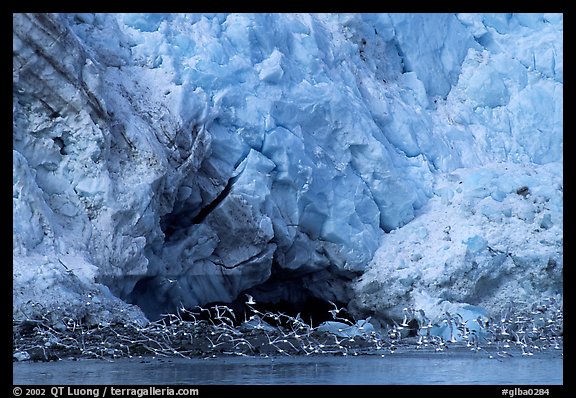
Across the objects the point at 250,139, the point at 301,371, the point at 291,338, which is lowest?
the point at 301,371

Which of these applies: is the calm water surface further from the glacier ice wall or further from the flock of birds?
the glacier ice wall

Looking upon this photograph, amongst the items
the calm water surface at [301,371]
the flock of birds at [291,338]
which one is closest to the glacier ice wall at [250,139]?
the flock of birds at [291,338]

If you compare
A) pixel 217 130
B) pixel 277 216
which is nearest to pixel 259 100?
pixel 217 130

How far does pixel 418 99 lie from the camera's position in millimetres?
14039

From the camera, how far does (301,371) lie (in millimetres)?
8156

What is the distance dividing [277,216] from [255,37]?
7.54 ft

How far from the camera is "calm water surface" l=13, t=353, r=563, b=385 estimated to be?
295 inches

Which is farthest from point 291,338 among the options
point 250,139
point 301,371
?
point 250,139

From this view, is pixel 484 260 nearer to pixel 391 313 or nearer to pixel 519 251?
pixel 519 251

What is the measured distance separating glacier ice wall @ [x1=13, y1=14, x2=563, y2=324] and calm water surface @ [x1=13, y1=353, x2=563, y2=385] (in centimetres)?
116

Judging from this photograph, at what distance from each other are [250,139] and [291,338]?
3011 millimetres

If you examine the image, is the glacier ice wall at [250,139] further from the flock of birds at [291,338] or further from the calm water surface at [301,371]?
the calm water surface at [301,371]

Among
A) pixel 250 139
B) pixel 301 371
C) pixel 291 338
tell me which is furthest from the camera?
pixel 250 139

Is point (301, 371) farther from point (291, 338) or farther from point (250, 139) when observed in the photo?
point (250, 139)
